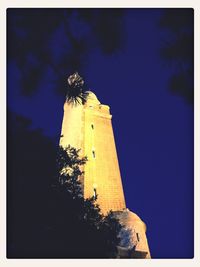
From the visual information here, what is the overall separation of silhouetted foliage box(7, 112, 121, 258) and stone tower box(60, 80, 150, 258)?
12.2 m

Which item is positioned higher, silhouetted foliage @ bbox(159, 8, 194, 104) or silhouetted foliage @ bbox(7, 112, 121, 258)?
silhouetted foliage @ bbox(159, 8, 194, 104)

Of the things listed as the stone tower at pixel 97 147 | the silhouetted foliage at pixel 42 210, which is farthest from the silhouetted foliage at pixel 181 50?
the stone tower at pixel 97 147

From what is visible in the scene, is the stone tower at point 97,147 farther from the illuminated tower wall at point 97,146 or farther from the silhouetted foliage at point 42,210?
the silhouetted foliage at point 42,210

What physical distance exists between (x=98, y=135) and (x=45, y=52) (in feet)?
64.2

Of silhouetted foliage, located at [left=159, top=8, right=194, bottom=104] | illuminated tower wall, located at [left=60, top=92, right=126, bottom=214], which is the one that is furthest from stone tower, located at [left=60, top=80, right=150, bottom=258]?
silhouetted foliage, located at [left=159, top=8, right=194, bottom=104]

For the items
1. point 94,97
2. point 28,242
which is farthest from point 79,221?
point 94,97

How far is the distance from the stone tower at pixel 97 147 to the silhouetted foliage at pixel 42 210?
1223cm

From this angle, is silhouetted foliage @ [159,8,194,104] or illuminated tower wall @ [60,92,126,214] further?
illuminated tower wall @ [60,92,126,214]

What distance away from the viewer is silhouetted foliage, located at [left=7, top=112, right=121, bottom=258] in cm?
854

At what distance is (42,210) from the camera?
9414 millimetres

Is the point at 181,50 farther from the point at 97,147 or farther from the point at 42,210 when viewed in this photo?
the point at 97,147

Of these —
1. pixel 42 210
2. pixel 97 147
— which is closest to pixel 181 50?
pixel 42 210

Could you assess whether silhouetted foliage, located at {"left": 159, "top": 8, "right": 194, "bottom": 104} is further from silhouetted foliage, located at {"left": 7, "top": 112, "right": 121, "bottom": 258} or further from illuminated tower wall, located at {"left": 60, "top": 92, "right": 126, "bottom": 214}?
illuminated tower wall, located at {"left": 60, "top": 92, "right": 126, "bottom": 214}
